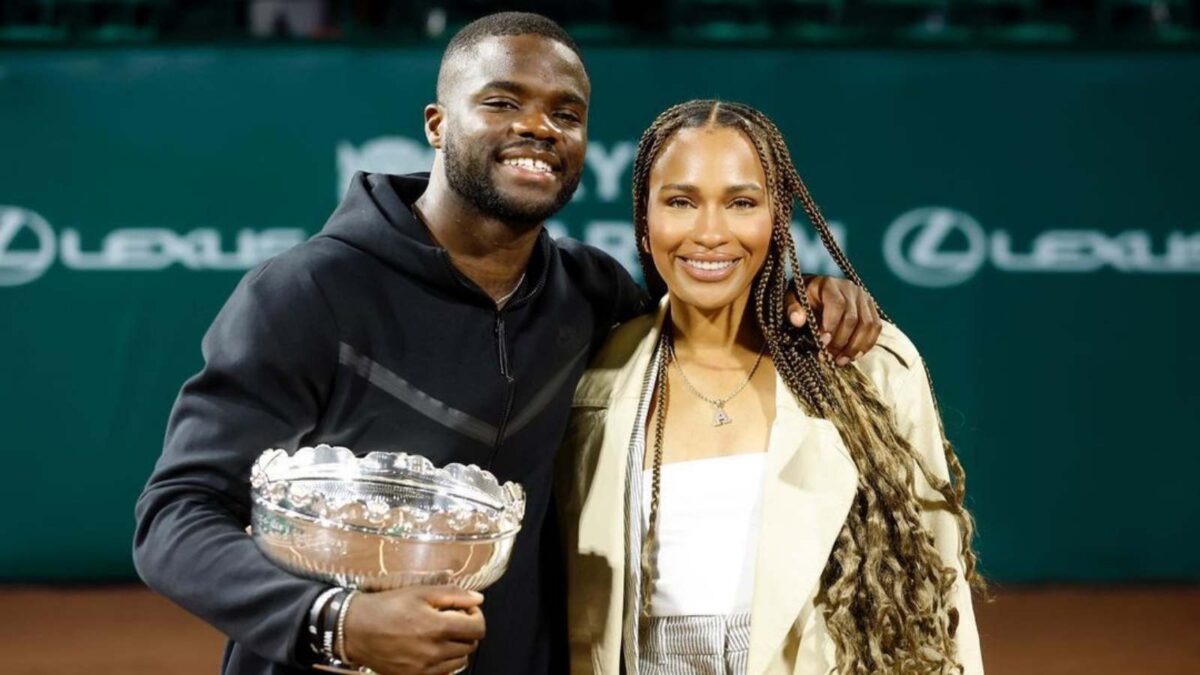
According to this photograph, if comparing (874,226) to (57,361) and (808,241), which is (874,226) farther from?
(57,361)

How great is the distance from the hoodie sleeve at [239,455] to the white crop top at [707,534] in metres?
0.68

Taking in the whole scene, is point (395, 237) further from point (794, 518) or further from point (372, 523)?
point (794, 518)

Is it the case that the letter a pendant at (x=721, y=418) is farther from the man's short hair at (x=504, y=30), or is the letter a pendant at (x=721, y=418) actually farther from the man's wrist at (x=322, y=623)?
the man's wrist at (x=322, y=623)

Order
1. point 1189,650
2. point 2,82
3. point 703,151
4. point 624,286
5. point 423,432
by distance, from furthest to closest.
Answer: point 2,82 < point 1189,650 < point 624,286 < point 703,151 < point 423,432

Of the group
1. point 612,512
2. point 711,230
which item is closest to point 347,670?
point 612,512

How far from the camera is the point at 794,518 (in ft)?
8.50

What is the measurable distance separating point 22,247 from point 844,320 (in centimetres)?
455

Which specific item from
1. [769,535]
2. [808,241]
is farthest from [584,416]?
[808,241]

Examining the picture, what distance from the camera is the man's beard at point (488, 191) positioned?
2514 mm

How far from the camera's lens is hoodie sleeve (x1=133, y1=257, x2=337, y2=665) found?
6.78ft

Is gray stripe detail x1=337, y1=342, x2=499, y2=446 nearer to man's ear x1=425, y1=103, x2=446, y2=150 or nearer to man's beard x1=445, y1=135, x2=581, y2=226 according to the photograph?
man's beard x1=445, y1=135, x2=581, y2=226

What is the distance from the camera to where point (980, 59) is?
251 inches

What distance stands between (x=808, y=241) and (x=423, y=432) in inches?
164

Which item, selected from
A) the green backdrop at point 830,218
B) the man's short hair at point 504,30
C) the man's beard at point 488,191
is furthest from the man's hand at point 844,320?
the green backdrop at point 830,218
